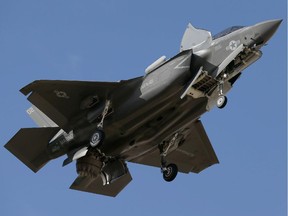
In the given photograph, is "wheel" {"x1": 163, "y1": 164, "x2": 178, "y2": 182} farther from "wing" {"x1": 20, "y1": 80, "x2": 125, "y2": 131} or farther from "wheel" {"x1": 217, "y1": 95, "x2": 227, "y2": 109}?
"wheel" {"x1": 217, "y1": 95, "x2": 227, "y2": 109}

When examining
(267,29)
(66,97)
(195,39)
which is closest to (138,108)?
(66,97)

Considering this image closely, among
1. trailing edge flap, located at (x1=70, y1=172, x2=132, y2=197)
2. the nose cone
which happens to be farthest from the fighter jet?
trailing edge flap, located at (x1=70, y1=172, x2=132, y2=197)

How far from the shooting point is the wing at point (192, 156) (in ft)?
112

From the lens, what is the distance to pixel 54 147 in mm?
32219

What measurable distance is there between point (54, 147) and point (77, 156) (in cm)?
198

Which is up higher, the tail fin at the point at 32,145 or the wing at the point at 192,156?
the tail fin at the point at 32,145

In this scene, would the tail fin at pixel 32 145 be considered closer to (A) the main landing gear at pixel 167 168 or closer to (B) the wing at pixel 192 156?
(B) the wing at pixel 192 156

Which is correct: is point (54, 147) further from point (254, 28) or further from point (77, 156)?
point (254, 28)

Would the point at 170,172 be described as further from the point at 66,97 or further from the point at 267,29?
the point at 267,29

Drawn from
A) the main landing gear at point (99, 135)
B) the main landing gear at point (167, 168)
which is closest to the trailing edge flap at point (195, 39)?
the main landing gear at point (99, 135)

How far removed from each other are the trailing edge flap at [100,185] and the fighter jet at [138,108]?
0.34ft

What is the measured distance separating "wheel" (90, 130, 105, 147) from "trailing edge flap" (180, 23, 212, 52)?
4.93 m

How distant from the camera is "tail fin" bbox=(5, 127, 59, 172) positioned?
32.2 metres

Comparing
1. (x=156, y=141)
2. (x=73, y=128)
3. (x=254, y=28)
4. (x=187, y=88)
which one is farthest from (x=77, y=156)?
(x=254, y=28)
